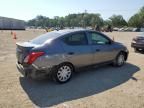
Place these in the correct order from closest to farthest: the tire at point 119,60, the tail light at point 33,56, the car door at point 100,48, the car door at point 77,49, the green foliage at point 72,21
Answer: the tail light at point 33,56 → the car door at point 77,49 → the car door at point 100,48 → the tire at point 119,60 → the green foliage at point 72,21

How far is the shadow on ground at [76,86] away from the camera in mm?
5055

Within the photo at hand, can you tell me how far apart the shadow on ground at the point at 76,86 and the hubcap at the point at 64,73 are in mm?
195

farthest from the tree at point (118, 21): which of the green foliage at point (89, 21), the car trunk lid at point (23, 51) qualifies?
the car trunk lid at point (23, 51)

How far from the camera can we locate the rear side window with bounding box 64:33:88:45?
6219 millimetres

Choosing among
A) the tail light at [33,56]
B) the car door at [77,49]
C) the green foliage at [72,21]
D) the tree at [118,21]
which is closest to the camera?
the tail light at [33,56]

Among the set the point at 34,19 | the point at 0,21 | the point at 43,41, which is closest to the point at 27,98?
the point at 43,41

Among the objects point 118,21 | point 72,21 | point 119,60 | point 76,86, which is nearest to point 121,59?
point 119,60

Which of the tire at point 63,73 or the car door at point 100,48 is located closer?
the tire at point 63,73

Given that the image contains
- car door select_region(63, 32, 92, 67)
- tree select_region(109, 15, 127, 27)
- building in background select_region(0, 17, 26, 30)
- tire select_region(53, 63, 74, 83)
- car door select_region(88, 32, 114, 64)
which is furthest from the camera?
tree select_region(109, 15, 127, 27)

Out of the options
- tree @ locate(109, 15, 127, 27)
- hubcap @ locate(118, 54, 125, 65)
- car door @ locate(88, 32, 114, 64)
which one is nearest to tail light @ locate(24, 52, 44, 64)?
car door @ locate(88, 32, 114, 64)

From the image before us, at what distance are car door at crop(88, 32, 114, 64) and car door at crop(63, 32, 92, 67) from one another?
0.87 ft

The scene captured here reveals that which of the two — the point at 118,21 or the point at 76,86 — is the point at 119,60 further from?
the point at 118,21

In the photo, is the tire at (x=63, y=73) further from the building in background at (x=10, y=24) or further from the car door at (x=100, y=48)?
the building in background at (x=10, y=24)

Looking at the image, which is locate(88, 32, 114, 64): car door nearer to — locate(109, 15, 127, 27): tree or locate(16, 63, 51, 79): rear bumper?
locate(16, 63, 51, 79): rear bumper
